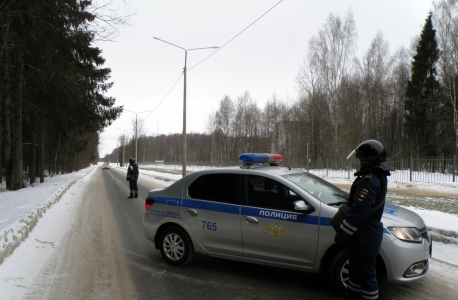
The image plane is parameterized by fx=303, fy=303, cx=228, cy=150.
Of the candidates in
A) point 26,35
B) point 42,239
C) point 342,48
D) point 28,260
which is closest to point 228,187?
point 28,260

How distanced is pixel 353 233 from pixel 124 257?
4185 millimetres

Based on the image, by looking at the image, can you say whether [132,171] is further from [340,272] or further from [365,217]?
[365,217]

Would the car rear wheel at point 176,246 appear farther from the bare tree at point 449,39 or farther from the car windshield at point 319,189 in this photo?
the bare tree at point 449,39

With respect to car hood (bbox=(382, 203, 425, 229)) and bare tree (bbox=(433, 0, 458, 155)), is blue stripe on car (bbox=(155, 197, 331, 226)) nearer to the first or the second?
car hood (bbox=(382, 203, 425, 229))

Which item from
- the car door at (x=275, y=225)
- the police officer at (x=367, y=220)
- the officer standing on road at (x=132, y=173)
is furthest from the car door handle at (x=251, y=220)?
the officer standing on road at (x=132, y=173)

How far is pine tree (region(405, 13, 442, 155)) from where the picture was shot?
112ft

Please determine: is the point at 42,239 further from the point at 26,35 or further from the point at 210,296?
the point at 26,35

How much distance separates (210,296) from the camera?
12.4ft

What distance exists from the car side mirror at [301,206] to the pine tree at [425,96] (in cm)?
3618

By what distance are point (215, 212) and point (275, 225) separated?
37.9 inches

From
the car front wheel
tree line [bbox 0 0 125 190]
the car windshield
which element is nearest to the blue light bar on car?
the car windshield

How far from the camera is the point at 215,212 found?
14.9ft

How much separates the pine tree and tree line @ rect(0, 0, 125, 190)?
109ft

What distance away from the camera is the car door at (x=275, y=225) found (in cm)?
383
